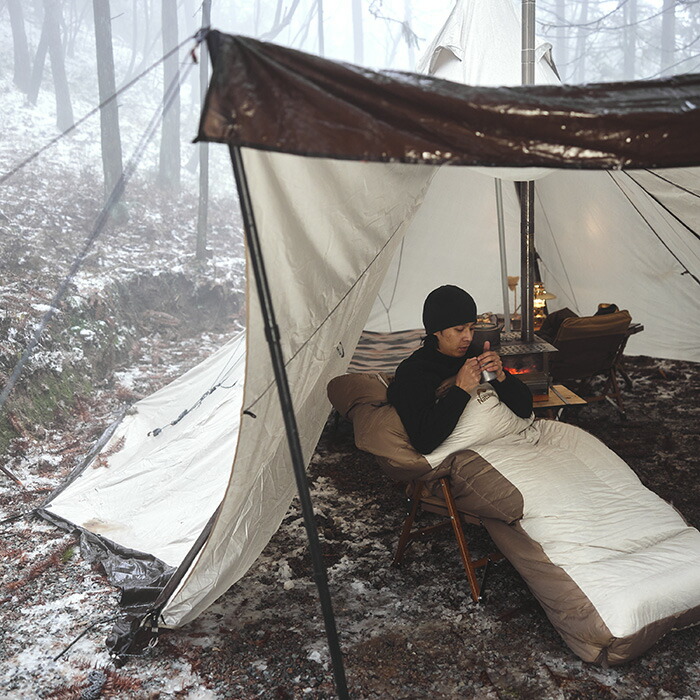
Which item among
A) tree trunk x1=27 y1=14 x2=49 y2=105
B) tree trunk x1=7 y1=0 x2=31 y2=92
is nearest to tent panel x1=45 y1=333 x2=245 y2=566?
tree trunk x1=27 y1=14 x2=49 y2=105

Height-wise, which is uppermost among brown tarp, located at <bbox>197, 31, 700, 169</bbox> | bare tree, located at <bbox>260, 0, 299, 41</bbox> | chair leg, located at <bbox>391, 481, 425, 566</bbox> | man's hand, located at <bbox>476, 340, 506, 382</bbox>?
bare tree, located at <bbox>260, 0, 299, 41</bbox>

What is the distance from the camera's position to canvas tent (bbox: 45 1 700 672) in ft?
5.42

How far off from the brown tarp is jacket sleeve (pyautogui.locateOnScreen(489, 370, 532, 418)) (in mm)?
1254

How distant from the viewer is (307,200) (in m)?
2.22

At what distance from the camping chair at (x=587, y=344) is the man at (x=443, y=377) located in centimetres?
144

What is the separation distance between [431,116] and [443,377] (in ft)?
4.70

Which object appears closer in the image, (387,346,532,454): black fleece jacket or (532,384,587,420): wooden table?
(387,346,532,454): black fleece jacket

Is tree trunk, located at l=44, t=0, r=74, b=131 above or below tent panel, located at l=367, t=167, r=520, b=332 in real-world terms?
above

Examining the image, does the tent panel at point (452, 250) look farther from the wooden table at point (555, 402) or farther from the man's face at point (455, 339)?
the man's face at point (455, 339)

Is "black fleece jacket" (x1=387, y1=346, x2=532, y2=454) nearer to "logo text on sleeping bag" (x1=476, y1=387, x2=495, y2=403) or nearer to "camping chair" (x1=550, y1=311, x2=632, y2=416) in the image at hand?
"logo text on sleeping bag" (x1=476, y1=387, x2=495, y2=403)

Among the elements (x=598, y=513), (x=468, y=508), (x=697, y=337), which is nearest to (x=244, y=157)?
(x=468, y=508)

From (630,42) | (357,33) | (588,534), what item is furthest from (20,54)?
(630,42)

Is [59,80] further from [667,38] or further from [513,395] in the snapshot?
[667,38]

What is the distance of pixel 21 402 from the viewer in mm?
5398
